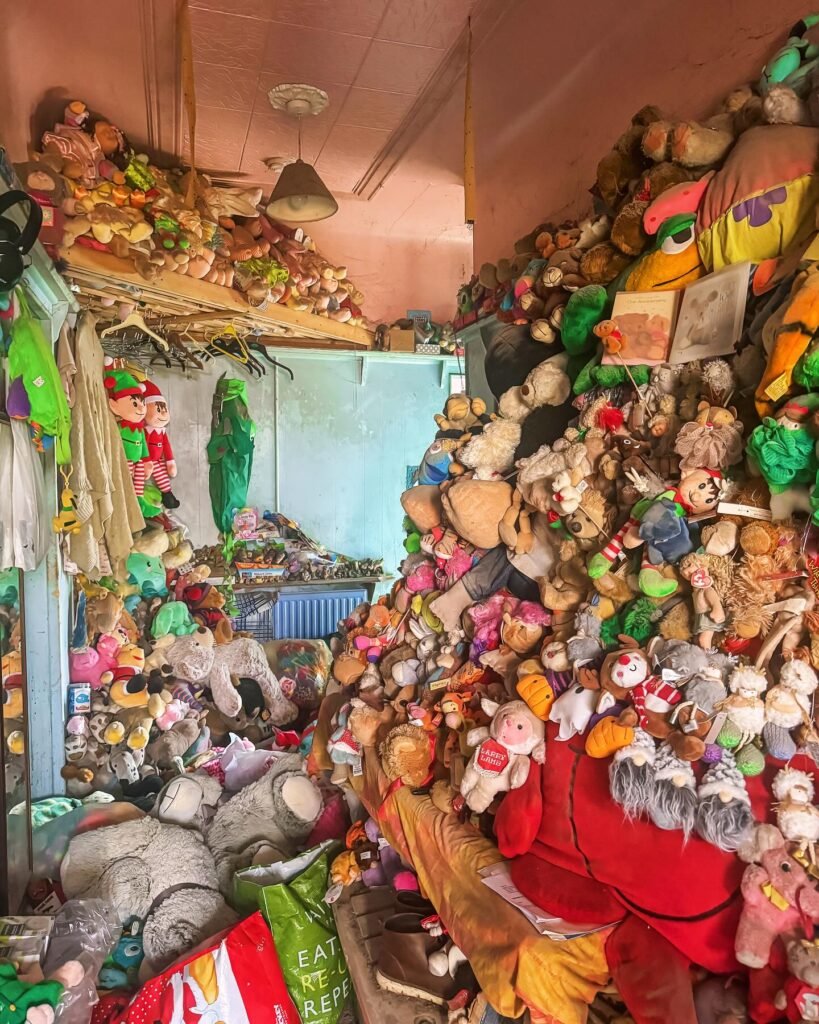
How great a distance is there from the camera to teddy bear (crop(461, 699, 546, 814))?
133 centimetres

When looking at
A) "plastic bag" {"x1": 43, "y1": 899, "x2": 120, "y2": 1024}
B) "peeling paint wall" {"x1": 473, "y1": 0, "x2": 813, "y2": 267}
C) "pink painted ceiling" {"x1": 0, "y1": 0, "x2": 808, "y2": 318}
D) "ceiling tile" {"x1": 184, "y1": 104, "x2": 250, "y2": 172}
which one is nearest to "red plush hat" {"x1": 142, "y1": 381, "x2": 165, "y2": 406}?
"pink painted ceiling" {"x1": 0, "y1": 0, "x2": 808, "y2": 318}

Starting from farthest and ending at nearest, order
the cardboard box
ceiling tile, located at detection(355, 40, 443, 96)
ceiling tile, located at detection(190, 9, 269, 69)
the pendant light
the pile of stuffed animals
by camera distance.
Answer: the cardboard box → the pendant light → ceiling tile, located at detection(355, 40, 443, 96) → ceiling tile, located at detection(190, 9, 269, 69) → the pile of stuffed animals

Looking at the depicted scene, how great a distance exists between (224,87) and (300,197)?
0.54 meters

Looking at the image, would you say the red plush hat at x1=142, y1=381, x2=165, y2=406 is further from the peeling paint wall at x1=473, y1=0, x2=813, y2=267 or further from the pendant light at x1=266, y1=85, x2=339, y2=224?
the peeling paint wall at x1=473, y1=0, x2=813, y2=267

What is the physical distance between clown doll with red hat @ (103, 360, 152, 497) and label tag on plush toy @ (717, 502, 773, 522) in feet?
9.30

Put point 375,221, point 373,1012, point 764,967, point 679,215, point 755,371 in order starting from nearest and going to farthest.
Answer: point 764,967 → point 755,371 → point 679,215 → point 373,1012 → point 375,221

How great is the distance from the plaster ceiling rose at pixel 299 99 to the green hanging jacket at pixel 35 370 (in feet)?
5.07

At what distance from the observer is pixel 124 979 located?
2.06m

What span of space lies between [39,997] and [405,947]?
781 millimetres

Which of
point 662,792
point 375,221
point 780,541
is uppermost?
point 375,221

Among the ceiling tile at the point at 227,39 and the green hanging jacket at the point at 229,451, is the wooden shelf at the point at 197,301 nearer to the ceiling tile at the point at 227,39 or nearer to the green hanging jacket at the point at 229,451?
the green hanging jacket at the point at 229,451

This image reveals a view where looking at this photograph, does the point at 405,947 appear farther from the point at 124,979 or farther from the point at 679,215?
the point at 679,215

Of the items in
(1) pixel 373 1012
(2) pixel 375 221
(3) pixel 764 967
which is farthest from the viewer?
(2) pixel 375 221

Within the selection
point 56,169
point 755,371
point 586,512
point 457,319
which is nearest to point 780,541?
point 755,371
